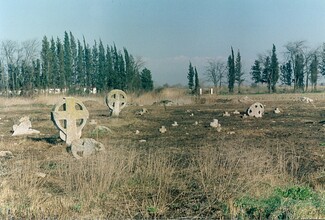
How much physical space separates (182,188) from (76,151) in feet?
14.4

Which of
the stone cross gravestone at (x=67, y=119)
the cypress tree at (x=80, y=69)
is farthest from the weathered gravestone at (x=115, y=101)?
the cypress tree at (x=80, y=69)

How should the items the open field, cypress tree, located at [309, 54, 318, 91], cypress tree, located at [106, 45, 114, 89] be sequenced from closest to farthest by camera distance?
1. the open field
2. cypress tree, located at [106, 45, 114, 89]
3. cypress tree, located at [309, 54, 318, 91]

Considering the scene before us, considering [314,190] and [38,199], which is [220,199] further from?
[38,199]

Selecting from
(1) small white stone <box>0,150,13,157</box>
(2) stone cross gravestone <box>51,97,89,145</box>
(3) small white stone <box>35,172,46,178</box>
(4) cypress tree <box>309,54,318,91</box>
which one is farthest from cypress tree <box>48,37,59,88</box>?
(3) small white stone <box>35,172,46,178</box>

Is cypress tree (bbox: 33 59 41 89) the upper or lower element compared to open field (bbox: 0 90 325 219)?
upper

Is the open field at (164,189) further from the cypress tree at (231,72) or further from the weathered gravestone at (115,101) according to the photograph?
the cypress tree at (231,72)

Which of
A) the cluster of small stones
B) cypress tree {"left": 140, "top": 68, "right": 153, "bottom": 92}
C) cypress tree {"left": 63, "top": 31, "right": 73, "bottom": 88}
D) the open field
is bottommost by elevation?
the open field

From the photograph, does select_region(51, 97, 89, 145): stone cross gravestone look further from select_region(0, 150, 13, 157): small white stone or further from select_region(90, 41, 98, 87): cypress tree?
select_region(90, 41, 98, 87): cypress tree

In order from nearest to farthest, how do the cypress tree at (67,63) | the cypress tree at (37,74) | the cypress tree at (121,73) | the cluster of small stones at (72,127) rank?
the cluster of small stones at (72,127)
the cypress tree at (121,73)
the cypress tree at (37,74)
the cypress tree at (67,63)

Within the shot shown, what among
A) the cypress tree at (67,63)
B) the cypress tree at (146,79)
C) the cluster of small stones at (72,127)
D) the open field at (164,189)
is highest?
the cypress tree at (67,63)

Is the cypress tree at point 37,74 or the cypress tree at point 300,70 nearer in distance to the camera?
the cypress tree at point 37,74

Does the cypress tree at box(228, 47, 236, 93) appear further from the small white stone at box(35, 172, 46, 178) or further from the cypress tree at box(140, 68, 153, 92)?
the small white stone at box(35, 172, 46, 178)

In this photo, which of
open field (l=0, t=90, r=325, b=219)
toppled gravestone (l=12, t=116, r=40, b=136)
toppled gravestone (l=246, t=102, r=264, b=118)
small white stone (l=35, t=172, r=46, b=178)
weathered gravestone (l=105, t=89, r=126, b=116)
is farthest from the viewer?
weathered gravestone (l=105, t=89, r=126, b=116)

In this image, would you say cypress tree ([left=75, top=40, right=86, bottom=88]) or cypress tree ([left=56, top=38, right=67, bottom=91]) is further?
cypress tree ([left=75, top=40, right=86, bottom=88])
